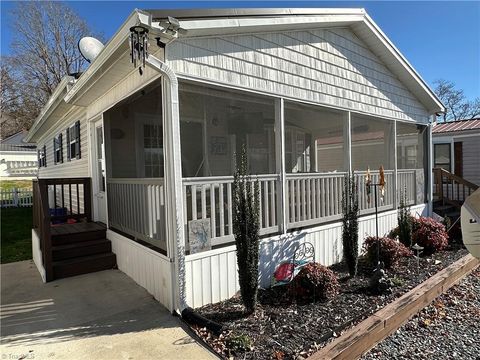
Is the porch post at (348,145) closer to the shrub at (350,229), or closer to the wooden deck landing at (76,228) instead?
the shrub at (350,229)

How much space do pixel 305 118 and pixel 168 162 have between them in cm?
523

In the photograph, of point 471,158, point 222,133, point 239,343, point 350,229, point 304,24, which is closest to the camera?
point 239,343

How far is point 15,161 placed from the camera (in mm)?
28125

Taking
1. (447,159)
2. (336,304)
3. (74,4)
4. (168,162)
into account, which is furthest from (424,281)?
(74,4)

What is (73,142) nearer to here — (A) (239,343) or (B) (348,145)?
(B) (348,145)

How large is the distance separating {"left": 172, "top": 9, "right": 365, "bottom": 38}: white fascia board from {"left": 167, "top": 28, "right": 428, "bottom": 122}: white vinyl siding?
0.10m

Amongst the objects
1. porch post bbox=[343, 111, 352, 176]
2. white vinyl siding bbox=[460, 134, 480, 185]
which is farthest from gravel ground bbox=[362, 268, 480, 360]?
white vinyl siding bbox=[460, 134, 480, 185]

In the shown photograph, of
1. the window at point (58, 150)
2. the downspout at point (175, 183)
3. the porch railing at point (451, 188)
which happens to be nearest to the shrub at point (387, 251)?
the downspout at point (175, 183)

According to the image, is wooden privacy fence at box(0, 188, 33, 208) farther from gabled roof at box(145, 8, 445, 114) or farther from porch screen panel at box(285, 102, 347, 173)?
gabled roof at box(145, 8, 445, 114)

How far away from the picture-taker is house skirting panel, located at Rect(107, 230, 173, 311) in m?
3.77

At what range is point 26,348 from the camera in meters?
2.98

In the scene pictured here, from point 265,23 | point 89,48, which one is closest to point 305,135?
point 265,23

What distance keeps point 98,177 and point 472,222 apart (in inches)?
240

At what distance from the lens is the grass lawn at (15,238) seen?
22.0 feet
